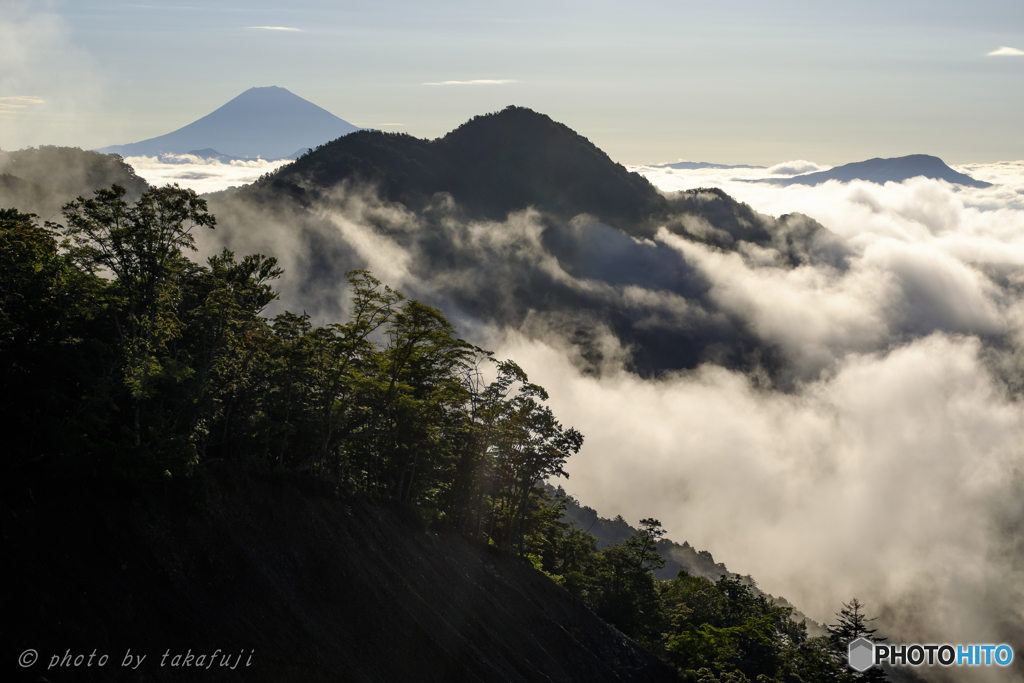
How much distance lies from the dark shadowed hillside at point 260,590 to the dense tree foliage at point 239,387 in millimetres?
1866

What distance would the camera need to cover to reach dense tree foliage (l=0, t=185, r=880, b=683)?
79.6 feet

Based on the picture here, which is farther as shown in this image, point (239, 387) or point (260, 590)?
point (239, 387)

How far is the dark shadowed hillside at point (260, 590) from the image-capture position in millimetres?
20094

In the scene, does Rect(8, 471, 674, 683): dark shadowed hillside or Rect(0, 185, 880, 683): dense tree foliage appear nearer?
Rect(8, 471, 674, 683): dark shadowed hillside

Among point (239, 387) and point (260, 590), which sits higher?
point (239, 387)

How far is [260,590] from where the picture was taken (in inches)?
1059

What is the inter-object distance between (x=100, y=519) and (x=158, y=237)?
10.3 metres

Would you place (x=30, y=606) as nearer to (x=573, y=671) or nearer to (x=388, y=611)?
(x=388, y=611)

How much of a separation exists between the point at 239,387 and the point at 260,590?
10708 millimetres

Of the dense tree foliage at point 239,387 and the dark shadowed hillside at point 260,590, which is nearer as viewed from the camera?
the dark shadowed hillside at point 260,590

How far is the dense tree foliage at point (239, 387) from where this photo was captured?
79.6ft

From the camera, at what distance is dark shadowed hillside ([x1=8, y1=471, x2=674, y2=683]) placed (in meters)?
20.1

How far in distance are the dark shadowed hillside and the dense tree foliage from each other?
6.12ft

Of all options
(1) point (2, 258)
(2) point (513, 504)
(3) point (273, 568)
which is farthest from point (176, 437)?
(2) point (513, 504)
